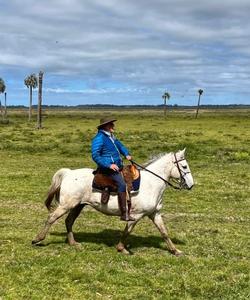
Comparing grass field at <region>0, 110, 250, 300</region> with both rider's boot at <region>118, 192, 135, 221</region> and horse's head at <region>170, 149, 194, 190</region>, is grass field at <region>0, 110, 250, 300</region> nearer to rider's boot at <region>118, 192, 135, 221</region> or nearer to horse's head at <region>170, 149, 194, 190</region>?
rider's boot at <region>118, 192, 135, 221</region>

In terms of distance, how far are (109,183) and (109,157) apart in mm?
599

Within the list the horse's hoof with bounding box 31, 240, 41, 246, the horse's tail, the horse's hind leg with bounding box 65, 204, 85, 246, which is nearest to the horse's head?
the horse's hind leg with bounding box 65, 204, 85, 246

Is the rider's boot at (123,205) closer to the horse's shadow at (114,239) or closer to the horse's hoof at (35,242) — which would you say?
the horse's shadow at (114,239)

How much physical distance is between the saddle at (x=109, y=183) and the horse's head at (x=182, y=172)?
998mm

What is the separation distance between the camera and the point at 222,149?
37625 mm

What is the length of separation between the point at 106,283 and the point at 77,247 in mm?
2576

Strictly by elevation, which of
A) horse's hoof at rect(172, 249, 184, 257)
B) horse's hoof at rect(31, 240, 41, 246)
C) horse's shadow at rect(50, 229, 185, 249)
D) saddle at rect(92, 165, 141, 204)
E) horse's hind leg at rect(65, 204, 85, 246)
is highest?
saddle at rect(92, 165, 141, 204)

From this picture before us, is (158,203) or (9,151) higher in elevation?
(158,203)

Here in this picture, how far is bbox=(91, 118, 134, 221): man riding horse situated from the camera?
11102 millimetres

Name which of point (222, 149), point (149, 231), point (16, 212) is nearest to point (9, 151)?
point (222, 149)

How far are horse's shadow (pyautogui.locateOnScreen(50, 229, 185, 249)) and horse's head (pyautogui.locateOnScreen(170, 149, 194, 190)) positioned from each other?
1.73 m

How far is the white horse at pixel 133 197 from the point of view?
11461mm

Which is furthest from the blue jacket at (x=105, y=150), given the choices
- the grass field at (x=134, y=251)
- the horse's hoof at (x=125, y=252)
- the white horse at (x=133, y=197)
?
the grass field at (x=134, y=251)

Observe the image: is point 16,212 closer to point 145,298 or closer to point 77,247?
point 77,247
